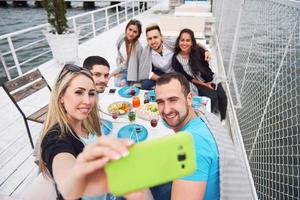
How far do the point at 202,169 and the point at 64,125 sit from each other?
0.87 meters

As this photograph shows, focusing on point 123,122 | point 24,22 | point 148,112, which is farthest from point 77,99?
point 24,22

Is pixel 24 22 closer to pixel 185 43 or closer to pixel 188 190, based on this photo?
pixel 185 43

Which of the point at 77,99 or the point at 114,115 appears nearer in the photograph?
the point at 77,99

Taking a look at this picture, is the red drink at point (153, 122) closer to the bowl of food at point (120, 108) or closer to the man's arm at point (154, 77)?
the bowl of food at point (120, 108)

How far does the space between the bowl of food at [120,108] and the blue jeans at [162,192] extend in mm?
952

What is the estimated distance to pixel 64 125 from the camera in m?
1.48

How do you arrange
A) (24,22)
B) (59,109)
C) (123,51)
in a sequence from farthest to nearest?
(24,22) < (123,51) < (59,109)

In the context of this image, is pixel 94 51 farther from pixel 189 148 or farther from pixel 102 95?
pixel 189 148

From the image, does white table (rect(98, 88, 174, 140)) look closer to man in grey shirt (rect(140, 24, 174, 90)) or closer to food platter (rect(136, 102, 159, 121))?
food platter (rect(136, 102, 159, 121))

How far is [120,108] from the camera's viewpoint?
8.66ft

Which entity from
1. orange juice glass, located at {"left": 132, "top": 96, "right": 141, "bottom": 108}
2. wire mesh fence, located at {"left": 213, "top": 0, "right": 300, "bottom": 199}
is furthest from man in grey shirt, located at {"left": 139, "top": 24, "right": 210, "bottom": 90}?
orange juice glass, located at {"left": 132, "top": 96, "right": 141, "bottom": 108}

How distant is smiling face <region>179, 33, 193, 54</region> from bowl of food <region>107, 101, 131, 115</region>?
5.32ft

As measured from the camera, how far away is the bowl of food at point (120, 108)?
2.57 m

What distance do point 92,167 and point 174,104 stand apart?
113 cm
